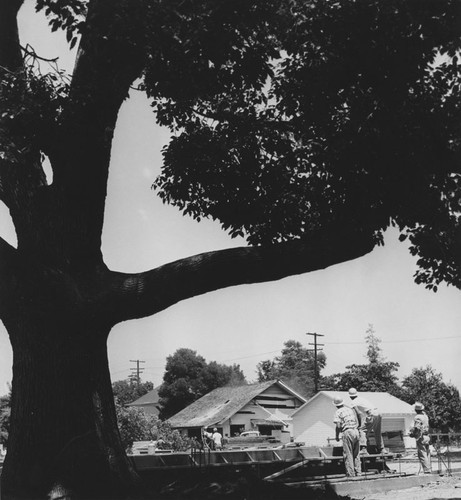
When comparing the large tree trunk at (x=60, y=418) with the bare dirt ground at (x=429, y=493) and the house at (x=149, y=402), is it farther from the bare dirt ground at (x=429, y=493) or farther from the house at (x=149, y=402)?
the house at (x=149, y=402)

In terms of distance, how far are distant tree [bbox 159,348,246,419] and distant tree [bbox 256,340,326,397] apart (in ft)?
121

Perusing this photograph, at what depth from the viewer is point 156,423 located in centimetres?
4238

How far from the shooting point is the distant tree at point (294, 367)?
384 ft

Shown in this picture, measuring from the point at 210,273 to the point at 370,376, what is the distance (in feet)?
276

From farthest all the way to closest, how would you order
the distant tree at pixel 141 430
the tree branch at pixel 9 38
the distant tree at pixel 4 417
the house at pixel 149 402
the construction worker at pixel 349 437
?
the house at pixel 149 402, the distant tree at pixel 4 417, the distant tree at pixel 141 430, the construction worker at pixel 349 437, the tree branch at pixel 9 38

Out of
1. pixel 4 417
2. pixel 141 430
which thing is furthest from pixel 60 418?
pixel 4 417

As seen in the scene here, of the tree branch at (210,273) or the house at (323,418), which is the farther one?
the house at (323,418)

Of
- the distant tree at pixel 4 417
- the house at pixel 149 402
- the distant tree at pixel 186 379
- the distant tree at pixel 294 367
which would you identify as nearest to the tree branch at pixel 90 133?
the distant tree at pixel 4 417

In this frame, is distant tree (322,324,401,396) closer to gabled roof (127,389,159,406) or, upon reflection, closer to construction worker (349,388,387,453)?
gabled roof (127,389,159,406)

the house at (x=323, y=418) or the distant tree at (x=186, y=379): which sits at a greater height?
the distant tree at (x=186, y=379)

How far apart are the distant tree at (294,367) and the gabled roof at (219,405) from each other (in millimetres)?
50193

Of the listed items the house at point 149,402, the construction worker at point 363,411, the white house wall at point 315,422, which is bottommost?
the white house wall at point 315,422

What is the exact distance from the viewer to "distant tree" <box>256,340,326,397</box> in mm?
116938

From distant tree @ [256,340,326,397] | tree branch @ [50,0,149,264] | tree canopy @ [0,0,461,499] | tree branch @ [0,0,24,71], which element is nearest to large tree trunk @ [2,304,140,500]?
tree canopy @ [0,0,461,499]
